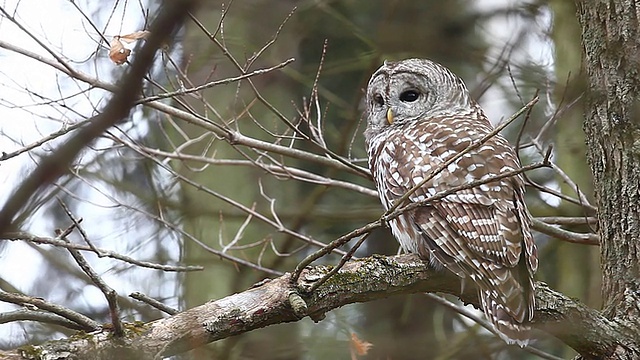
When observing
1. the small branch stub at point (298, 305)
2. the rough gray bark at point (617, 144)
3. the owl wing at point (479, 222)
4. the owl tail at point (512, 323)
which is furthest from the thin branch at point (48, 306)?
→ the rough gray bark at point (617, 144)

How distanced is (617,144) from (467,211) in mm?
809

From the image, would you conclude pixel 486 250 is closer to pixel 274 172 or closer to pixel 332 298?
pixel 332 298

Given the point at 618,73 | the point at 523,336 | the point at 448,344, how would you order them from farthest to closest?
the point at 448,344 < the point at 618,73 < the point at 523,336

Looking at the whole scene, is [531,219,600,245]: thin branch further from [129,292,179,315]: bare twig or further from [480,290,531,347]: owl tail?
[129,292,179,315]: bare twig

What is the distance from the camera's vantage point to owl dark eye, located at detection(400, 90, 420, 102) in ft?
18.1

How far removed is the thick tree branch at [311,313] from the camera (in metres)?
2.60

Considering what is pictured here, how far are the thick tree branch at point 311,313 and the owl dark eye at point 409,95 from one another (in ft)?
6.71

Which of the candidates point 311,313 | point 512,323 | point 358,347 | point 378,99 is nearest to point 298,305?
point 311,313

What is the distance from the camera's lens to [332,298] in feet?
10.2

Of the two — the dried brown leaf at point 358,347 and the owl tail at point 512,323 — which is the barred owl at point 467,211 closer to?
the owl tail at point 512,323

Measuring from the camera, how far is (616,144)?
146 inches

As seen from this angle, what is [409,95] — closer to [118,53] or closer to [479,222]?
[479,222]

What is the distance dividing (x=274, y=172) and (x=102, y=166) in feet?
7.21

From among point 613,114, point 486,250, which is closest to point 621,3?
point 613,114
